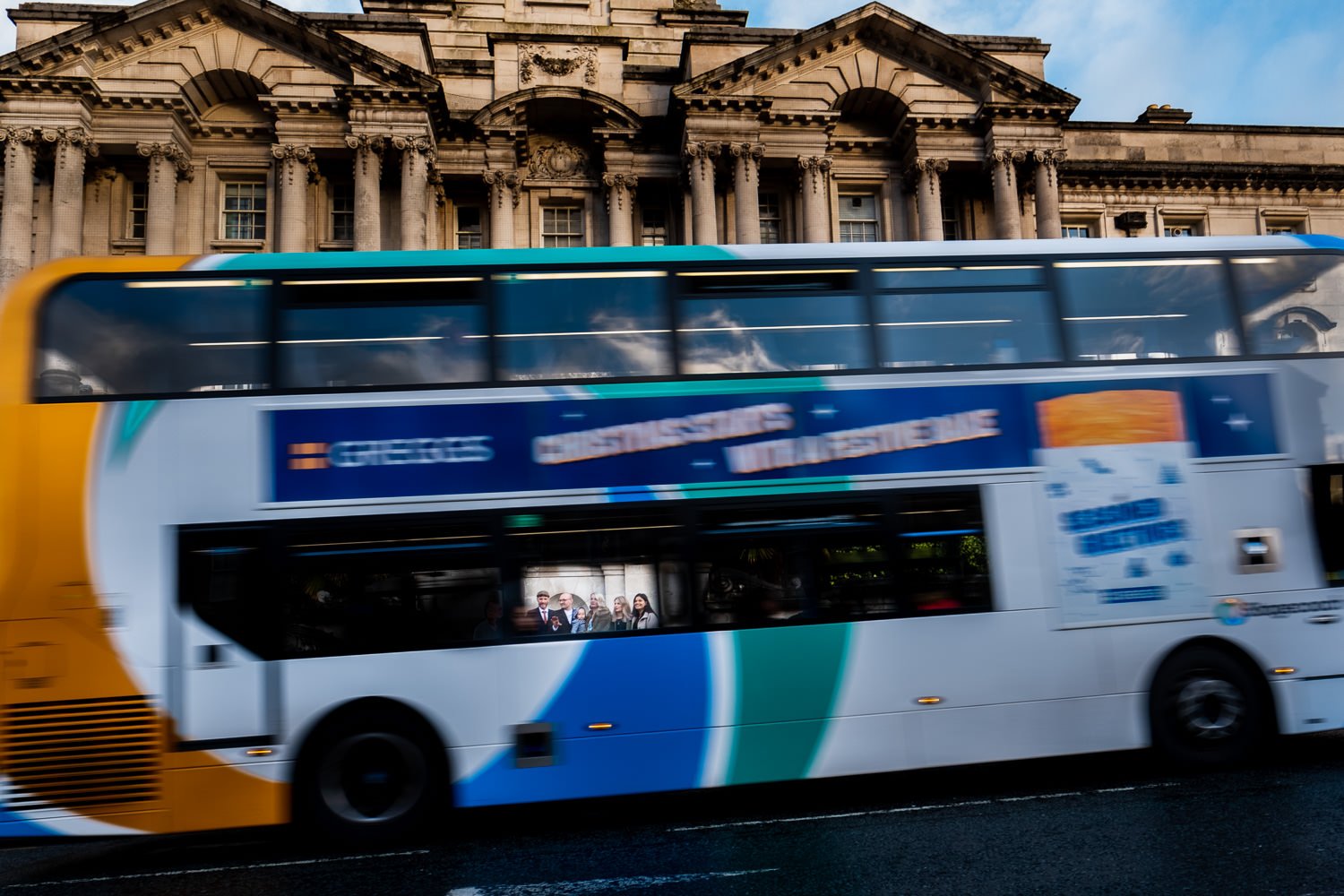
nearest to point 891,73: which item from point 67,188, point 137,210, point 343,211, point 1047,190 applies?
point 1047,190

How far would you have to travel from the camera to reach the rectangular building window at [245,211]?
2448cm

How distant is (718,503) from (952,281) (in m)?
2.47

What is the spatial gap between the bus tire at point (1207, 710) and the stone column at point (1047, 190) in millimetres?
20714

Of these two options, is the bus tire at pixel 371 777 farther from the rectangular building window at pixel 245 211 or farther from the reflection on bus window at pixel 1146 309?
the rectangular building window at pixel 245 211

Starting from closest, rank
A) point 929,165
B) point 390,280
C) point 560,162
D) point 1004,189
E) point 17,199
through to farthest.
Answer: point 390,280 → point 17,199 → point 1004,189 → point 929,165 → point 560,162

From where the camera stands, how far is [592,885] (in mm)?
4902

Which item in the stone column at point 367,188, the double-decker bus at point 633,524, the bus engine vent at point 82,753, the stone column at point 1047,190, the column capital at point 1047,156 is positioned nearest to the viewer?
the bus engine vent at point 82,753

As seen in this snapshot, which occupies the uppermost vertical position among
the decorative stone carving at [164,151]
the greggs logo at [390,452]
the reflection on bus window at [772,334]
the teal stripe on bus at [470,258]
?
the decorative stone carving at [164,151]

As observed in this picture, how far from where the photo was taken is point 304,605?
238 inches

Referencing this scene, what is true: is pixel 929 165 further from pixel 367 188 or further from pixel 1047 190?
pixel 367 188

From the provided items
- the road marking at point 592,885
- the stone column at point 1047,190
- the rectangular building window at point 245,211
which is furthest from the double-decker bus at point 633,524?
the rectangular building window at point 245,211

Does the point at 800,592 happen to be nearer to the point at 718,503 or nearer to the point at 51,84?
the point at 718,503

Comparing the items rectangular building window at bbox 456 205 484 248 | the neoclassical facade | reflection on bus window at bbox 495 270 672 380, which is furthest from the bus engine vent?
rectangular building window at bbox 456 205 484 248

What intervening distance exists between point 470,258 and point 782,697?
3732 millimetres
